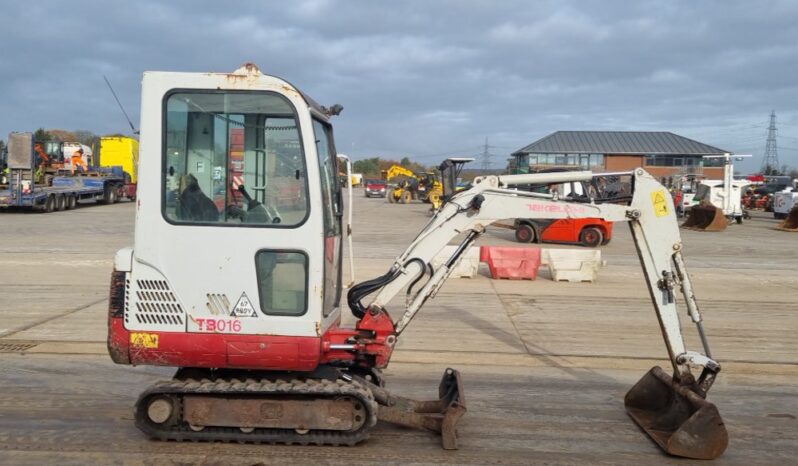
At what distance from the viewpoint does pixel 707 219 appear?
30328 mm

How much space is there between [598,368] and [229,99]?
17.4 feet

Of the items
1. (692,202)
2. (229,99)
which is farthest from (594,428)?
(692,202)

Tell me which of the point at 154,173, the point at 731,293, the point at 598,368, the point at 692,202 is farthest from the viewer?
the point at 692,202

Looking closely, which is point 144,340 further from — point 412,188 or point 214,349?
point 412,188

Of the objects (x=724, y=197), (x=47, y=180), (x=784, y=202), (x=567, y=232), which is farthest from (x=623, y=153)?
(x=47, y=180)

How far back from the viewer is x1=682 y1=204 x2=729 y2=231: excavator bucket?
29875mm

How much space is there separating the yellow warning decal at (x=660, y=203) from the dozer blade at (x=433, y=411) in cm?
215

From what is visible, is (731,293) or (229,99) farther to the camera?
(731,293)

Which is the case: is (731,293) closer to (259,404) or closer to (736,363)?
(736,363)

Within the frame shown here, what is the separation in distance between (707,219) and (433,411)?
91.5ft

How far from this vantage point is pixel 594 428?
5.94 metres

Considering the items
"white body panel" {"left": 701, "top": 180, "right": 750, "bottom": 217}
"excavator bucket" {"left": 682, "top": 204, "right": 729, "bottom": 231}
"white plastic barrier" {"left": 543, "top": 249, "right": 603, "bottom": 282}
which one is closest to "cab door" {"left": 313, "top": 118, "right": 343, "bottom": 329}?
"white plastic barrier" {"left": 543, "top": 249, "right": 603, "bottom": 282}

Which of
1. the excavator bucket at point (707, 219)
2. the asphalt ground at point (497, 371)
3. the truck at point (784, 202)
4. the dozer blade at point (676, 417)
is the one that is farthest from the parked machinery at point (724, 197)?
the dozer blade at point (676, 417)

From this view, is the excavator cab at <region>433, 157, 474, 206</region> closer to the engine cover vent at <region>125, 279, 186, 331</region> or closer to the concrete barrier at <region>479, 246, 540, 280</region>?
the engine cover vent at <region>125, 279, 186, 331</region>
